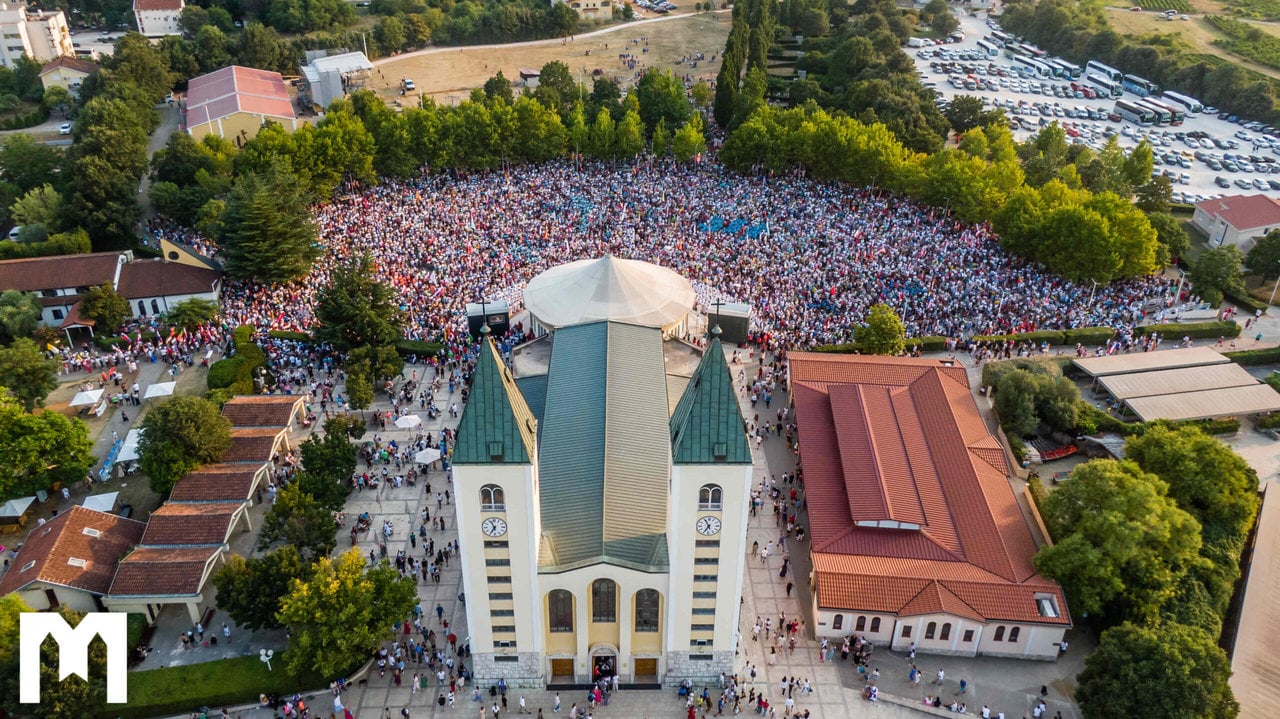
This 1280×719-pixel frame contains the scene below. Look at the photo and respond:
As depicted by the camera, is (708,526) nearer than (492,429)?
No

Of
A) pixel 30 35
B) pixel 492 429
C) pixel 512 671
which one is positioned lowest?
pixel 512 671

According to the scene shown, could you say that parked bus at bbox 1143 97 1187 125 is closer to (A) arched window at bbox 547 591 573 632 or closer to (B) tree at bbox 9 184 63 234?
(A) arched window at bbox 547 591 573 632

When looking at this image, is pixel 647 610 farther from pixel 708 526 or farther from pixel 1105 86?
pixel 1105 86

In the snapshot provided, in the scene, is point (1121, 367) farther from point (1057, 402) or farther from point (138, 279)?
point (138, 279)

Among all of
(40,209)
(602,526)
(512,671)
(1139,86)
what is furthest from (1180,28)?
(40,209)

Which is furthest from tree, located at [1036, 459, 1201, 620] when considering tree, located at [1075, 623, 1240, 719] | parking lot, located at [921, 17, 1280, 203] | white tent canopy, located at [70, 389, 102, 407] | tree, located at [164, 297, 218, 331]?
tree, located at [164, 297, 218, 331]

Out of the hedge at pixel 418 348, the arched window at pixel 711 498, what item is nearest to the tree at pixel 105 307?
the hedge at pixel 418 348
